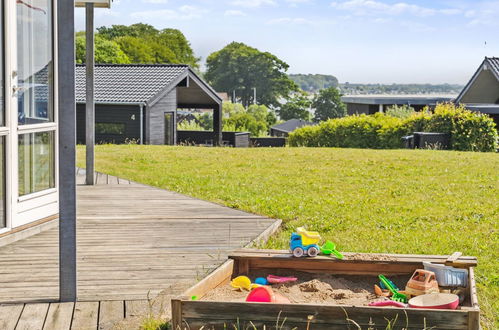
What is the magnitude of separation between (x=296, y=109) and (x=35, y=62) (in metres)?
98.6

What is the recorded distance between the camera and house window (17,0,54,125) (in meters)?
6.51

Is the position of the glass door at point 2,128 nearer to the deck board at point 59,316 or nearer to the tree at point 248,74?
the deck board at point 59,316

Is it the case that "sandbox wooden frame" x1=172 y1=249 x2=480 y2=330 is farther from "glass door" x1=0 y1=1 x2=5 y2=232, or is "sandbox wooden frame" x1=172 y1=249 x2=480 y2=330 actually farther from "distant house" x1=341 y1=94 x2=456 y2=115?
"distant house" x1=341 y1=94 x2=456 y2=115

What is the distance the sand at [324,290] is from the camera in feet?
13.7

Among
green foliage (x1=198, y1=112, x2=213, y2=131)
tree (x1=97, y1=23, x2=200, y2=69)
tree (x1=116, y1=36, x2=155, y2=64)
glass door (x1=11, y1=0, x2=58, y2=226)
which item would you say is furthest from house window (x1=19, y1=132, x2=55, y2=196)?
tree (x1=97, y1=23, x2=200, y2=69)

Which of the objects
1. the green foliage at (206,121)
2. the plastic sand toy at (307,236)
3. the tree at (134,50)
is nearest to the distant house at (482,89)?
the plastic sand toy at (307,236)

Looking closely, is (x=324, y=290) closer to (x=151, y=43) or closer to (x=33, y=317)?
(x=33, y=317)

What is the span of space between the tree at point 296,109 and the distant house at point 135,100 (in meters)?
75.4

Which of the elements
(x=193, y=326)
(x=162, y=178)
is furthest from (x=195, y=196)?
(x=193, y=326)

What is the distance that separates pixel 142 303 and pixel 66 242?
1.89 ft

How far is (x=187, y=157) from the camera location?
15.4m

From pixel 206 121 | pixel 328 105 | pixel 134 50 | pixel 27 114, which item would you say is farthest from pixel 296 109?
pixel 27 114

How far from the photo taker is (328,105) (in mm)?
104812

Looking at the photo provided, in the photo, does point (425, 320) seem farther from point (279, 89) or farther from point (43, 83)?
point (279, 89)
